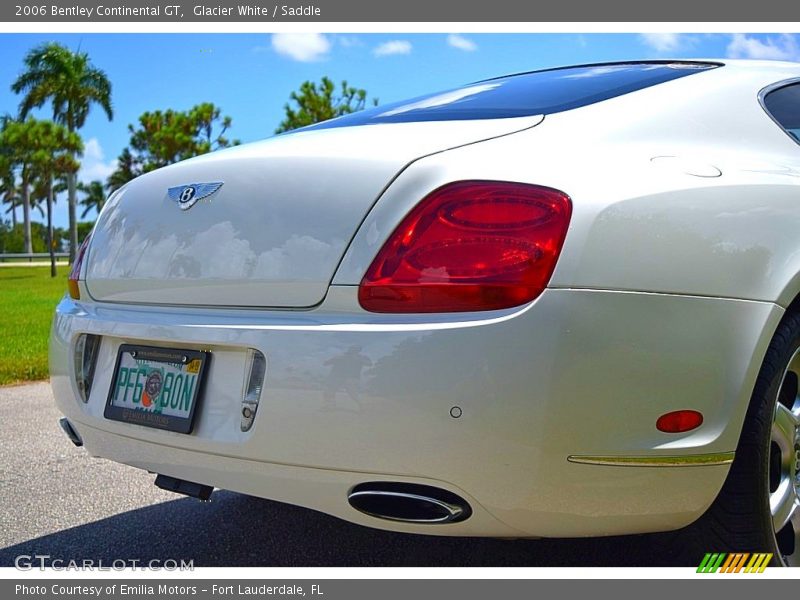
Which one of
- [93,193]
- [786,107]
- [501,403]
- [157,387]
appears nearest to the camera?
[501,403]

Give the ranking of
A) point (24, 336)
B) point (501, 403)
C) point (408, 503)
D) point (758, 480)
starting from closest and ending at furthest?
point (501, 403)
point (408, 503)
point (758, 480)
point (24, 336)

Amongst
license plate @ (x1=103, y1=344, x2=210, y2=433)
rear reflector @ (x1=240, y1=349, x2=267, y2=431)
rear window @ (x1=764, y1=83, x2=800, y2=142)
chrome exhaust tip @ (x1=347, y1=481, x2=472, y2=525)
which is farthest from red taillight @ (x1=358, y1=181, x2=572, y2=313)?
rear window @ (x1=764, y1=83, x2=800, y2=142)

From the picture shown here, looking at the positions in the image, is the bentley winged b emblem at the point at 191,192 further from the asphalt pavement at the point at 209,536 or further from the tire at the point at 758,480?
the tire at the point at 758,480

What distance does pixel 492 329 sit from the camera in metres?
1.75

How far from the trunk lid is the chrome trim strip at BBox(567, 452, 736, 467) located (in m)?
0.72

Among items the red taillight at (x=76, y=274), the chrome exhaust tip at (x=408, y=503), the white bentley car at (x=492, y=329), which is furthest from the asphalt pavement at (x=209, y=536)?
the red taillight at (x=76, y=274)

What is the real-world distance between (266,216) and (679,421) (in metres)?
1.10

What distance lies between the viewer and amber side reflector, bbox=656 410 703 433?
1.87 metres

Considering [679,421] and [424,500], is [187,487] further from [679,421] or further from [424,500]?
[679,421]

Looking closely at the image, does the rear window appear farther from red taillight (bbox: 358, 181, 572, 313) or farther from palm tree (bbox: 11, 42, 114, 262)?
palm tree (bbox: 11, 42, 114, 262)

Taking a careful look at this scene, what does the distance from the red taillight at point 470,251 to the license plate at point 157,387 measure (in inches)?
20.9

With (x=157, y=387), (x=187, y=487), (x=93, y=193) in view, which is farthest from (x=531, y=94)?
(x=93, y=193)

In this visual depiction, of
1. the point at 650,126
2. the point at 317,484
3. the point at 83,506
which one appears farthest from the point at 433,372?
the point at 83,506
